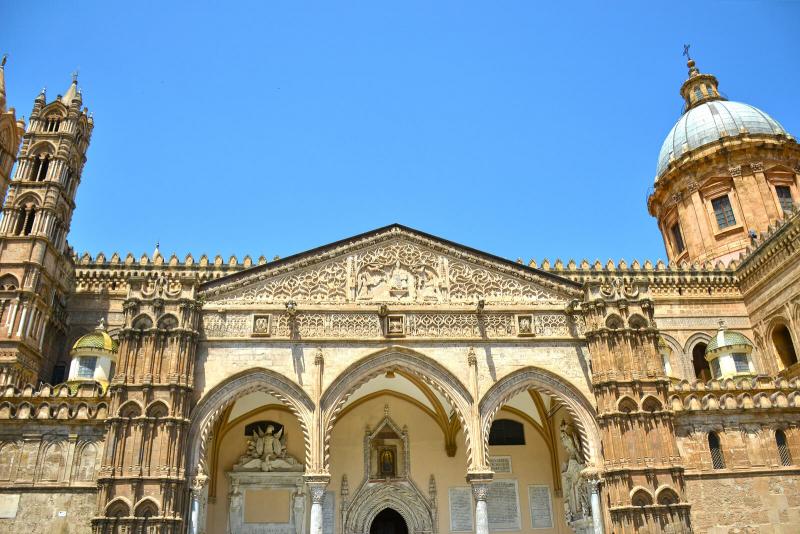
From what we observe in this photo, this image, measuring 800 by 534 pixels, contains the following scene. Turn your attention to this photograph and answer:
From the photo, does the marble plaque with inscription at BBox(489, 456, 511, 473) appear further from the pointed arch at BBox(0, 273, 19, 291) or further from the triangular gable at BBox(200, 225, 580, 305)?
the pointed arch at BBox(0, 273, 19, 291)

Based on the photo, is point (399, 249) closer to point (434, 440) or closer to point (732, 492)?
point (434, 440)

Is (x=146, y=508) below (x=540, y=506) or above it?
below

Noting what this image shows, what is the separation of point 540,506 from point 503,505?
55.6 inches

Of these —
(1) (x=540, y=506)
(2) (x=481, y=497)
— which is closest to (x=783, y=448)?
(1) (x=540, y=506)

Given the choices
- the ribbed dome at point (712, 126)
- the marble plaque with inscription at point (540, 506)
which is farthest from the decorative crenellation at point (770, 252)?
the marble plaque with inscription at point (540, 506)

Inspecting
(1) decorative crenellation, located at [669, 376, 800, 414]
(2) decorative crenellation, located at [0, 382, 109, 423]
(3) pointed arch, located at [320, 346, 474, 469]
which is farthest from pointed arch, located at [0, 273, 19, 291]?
(1) decorative crenellation, located at [669, 376, 800, 414]

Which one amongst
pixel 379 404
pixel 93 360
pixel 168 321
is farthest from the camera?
pixel 379 404

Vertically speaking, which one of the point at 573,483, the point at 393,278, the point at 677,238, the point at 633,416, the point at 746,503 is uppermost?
the point at 677,238

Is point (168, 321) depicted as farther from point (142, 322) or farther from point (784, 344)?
point (784, 344)

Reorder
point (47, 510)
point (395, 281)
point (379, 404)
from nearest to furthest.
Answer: point (47, 510), point (395, 281), point (379, 404)

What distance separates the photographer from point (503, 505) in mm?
23656

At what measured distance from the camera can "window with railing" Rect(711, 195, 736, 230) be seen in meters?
36.2

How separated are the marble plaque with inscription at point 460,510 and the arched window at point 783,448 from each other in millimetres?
10489

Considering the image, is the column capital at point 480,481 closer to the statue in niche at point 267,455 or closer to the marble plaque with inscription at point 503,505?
the marble plaque with inscription at point 503,505
